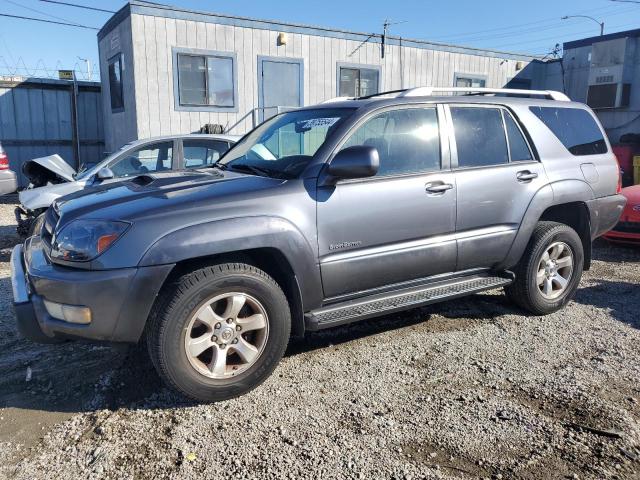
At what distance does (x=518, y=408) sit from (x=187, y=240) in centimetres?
215

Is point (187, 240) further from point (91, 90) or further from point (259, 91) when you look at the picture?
point (91, 90)

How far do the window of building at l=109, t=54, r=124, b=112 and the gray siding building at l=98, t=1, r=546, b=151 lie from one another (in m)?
0.02

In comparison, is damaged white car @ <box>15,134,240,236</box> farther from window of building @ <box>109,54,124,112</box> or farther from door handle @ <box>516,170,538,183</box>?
window of building @ <box>109,54,124,112</box>

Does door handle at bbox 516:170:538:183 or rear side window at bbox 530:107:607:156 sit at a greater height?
Answer: rear side window at bbox 530:107:607:156

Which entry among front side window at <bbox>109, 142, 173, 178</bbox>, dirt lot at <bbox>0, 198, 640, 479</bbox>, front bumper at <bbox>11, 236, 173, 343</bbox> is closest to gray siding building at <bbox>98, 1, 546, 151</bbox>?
front side window at <bbox>109, 142, 173, 178</bbox>

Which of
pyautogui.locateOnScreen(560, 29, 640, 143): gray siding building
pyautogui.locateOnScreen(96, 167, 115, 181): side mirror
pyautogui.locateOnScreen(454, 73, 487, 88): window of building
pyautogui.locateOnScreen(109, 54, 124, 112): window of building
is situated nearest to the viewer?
pyautogui.locateOnScreen(96, 167, 115, 181): side mirror

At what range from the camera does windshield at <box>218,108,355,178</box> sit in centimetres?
367

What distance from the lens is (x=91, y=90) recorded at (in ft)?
47.4

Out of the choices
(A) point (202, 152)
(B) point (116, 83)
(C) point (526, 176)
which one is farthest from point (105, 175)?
(B) point (116, 83)

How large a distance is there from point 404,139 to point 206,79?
28.9 ft

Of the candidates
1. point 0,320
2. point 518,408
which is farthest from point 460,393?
point 0,320

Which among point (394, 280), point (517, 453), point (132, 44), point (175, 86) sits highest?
point (132, 44)

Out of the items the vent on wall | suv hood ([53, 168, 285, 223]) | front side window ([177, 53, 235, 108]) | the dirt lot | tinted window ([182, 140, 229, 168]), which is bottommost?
the dirt lot

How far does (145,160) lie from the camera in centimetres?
698
